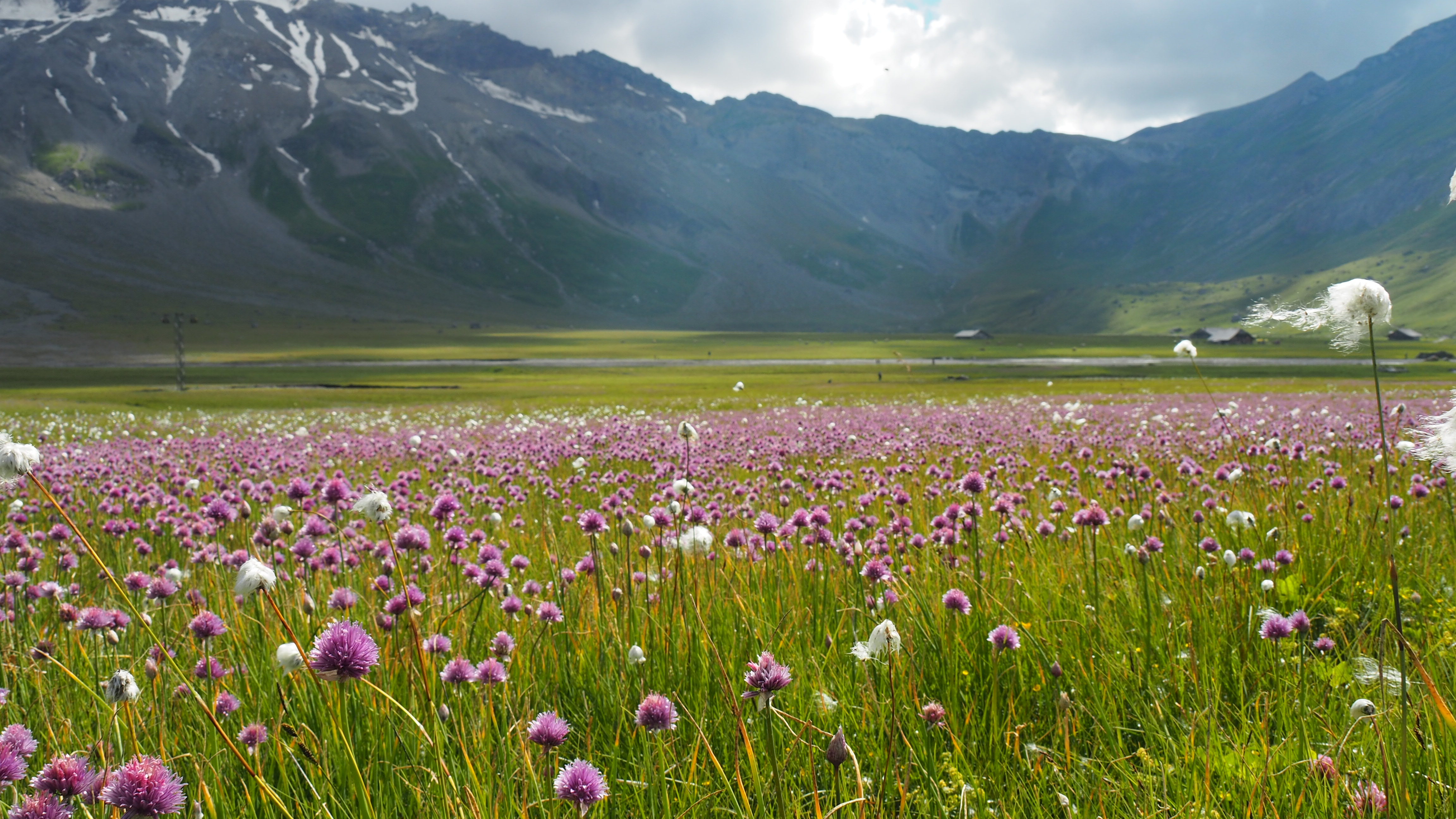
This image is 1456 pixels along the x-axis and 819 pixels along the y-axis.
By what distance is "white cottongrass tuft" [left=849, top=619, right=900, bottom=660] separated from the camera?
8.43 ft

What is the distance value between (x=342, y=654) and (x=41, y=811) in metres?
0.62

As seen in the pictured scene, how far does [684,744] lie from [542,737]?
3.25ft

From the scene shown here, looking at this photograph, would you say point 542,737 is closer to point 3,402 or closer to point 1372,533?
point 1372,533

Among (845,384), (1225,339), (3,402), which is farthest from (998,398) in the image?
(1225,339)

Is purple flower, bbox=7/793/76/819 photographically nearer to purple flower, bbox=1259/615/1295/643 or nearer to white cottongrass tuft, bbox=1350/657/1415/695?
white cottongrass tuft, bbox=1350/657/1415/695

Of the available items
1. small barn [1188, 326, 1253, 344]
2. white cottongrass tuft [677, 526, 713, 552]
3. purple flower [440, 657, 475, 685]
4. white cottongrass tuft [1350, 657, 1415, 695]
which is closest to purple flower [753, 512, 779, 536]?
white cottongrass tuft [677, 526, 713, 552]

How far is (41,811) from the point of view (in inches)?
64.3

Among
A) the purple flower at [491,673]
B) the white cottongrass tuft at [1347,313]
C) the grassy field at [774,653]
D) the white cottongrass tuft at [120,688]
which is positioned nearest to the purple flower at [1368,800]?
the grassy field at [774,653]

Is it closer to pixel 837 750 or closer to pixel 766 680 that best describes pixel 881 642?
pixel 766 680

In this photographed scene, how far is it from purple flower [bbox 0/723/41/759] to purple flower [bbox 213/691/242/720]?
0.69 meters

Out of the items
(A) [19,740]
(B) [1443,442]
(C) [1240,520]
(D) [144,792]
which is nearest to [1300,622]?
(B) [1443,442]

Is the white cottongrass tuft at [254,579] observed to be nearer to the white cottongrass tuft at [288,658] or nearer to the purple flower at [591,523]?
the white cottongrass tuft at [288,658]

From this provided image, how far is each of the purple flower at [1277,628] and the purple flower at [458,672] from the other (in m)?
3.14

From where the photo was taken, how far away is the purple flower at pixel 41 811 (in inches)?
63.0
